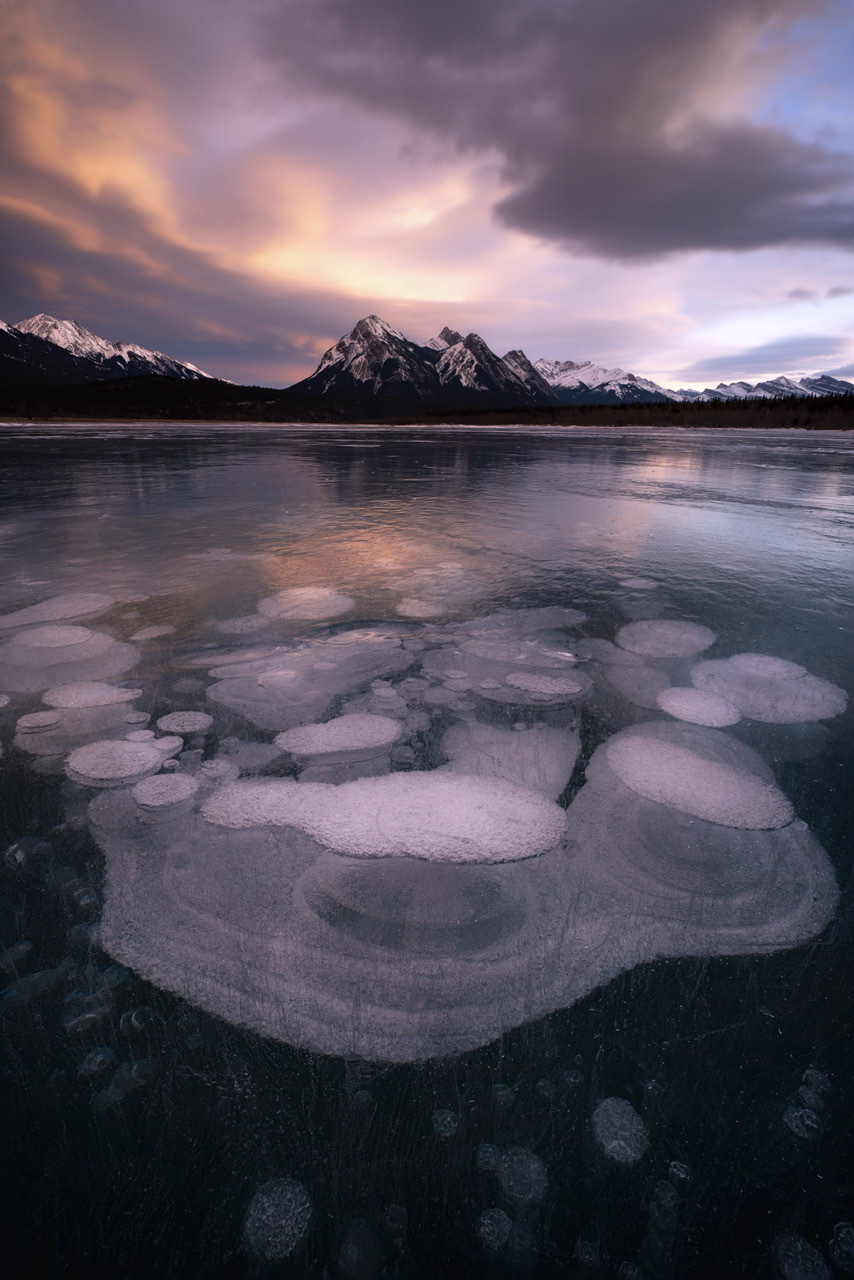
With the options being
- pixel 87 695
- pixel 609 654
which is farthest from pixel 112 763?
pixel 609 654

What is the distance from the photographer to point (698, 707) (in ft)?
8.96

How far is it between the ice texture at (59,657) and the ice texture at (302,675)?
2.09 ft

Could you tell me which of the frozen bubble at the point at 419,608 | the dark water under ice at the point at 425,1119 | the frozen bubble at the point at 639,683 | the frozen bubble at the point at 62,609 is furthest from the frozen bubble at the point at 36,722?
the frozen bubble at the point at 639,683

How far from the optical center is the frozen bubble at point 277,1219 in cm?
100

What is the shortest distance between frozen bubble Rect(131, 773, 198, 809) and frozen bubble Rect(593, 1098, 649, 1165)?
1.59 m

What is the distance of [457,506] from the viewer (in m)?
8.96

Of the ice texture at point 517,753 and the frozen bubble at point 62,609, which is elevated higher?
the frozen bubble at point 62,609

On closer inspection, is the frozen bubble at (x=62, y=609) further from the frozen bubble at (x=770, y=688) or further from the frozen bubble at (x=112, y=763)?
the frozen bubble at (x=770, y=688)

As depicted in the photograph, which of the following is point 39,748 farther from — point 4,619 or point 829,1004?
point 829,1004

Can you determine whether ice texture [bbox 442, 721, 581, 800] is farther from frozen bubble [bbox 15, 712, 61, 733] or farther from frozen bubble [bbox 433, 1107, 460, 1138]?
frozen bubble [bbox 15, 712, 61, 733]

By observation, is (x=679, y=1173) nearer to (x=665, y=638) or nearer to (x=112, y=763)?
(x=112, y=763)

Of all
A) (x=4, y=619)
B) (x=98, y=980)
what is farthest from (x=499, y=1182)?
(x=4, y=619)

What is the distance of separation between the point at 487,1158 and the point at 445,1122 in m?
0.10

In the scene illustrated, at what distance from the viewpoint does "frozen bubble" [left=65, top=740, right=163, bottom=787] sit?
2115 mm
